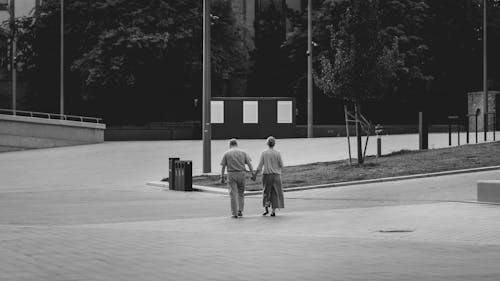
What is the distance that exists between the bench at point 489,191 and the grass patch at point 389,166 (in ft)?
26.5

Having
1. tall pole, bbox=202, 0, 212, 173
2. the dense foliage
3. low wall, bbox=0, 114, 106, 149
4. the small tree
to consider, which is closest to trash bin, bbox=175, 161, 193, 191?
tall pole, bbox=202, 0, 212, 173

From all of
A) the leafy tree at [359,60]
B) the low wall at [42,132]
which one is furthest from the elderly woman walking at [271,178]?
the low wall at [42,132]

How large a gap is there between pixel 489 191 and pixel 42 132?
3592 cm

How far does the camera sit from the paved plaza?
12.6 meters

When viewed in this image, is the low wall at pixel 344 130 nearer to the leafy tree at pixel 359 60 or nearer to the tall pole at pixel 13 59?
the tall pole at pixel 13 59

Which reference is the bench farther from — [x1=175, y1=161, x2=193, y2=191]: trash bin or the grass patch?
[x1=175, y1=161, x2=193, y2=191]: trash bin

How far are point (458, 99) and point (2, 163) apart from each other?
33.2 metres

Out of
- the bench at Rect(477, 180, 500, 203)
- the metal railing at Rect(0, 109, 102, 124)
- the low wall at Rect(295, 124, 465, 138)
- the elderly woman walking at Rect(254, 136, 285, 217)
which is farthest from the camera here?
the low wall at Rect(295, 124, 465, 138)

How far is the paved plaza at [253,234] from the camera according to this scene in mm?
12586

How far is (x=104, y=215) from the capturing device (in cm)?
2256

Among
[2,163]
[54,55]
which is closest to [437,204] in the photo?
[2,163]

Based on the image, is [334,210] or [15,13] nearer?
[334,210]

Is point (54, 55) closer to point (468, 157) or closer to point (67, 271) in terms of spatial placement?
point (468, 157)

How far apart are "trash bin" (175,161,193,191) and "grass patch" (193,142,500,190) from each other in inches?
41.0
